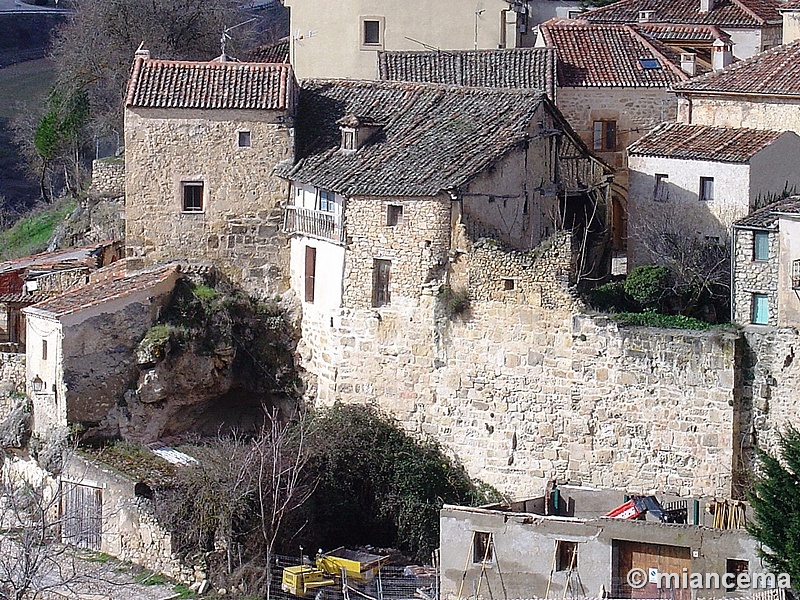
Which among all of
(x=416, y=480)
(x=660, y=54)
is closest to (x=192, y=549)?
(x=416, y=480)

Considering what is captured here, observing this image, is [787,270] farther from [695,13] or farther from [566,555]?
[695,13]

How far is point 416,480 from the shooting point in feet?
131

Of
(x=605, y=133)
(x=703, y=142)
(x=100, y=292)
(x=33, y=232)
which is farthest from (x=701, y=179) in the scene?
(x=33, y=232)

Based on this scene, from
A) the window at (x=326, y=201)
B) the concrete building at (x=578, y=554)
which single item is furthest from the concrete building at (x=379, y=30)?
the concrete building at (x=578, y=554)

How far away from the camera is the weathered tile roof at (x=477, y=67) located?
47938 millimetres

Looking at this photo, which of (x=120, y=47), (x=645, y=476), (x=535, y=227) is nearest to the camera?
(x=645, y=476)

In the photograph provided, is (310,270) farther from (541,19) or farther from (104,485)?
(541,19)

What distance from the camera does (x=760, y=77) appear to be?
44031mm

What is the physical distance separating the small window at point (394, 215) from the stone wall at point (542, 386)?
1.57 metres

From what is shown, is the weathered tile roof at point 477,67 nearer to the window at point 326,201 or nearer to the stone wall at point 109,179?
the window at point 326,201

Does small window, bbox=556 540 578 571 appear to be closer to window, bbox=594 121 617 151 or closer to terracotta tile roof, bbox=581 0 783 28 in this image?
window, bbox=594 121 617 151

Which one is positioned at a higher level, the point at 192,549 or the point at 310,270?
the point at 310,270

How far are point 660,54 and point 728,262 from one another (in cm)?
1036

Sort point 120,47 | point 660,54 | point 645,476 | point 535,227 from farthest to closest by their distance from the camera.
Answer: point 120,47
point 660,54
point 535,227
point 645,476
